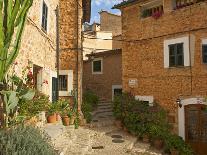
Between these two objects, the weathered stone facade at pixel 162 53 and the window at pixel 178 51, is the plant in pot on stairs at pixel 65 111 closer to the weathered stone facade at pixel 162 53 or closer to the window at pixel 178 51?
the weathered stone facade at pixel 162 53

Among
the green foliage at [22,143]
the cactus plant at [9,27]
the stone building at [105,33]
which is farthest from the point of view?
the stone building at [105,33]

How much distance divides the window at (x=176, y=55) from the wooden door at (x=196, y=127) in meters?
2.22

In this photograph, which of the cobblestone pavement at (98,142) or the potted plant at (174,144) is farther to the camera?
the potted plant at (174,144)

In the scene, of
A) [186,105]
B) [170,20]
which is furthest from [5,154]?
[170,20]

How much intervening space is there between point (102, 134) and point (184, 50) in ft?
18.5

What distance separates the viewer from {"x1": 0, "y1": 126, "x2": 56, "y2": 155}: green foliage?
4508mm

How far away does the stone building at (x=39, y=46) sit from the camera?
8.63 m

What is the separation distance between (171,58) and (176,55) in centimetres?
33

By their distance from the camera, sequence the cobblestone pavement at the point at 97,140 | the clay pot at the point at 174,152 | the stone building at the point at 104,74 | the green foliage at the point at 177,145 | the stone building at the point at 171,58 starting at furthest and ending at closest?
the stone building at the point at 104,74
the stone building at the point at 171,58
the green foliage at the point at 177,145
the clay pot at the point at 174,152
the cobblestone pavement at the point at 97,140

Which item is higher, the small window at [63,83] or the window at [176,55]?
the window at [176,55]

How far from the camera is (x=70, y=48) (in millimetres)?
15289

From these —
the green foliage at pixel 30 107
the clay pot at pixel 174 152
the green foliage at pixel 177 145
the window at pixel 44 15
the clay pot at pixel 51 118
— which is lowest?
the clay pot at pixel 174 152

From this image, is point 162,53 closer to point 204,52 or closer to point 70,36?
point 204,52

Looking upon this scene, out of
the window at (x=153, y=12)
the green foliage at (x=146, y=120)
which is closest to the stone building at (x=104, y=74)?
the window at (x=153, y=12)
